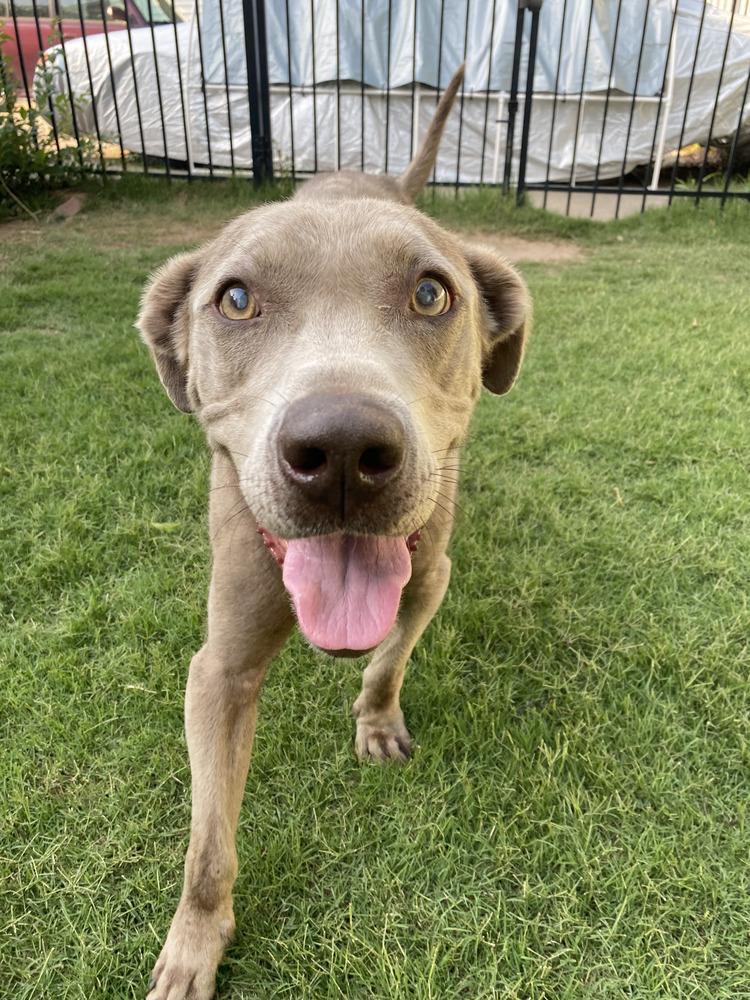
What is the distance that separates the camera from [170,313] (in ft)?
7.50

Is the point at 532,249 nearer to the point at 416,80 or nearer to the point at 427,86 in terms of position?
the point at 416,80

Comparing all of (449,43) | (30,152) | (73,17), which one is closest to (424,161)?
(30,152)

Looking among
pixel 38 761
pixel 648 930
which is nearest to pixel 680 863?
pixel 648 930

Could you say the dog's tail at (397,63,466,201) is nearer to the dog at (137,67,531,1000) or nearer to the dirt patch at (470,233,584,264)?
the dog at (137,67,531,1000)

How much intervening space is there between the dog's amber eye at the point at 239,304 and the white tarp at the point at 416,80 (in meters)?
8.58

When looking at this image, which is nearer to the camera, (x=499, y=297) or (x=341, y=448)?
(x=341, y=448)

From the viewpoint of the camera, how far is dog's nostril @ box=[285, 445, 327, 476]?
1326mm

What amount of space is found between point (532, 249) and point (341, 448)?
7.50 meters

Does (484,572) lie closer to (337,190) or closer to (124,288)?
(337,190)

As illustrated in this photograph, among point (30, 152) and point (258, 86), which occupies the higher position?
point (258, 86)

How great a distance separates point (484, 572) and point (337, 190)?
6.14ft

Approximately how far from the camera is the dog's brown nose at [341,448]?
1.29m

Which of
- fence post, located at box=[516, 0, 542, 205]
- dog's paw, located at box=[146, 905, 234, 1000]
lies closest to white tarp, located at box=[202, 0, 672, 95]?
fence post, located at box=[516, 0, 542, 205]

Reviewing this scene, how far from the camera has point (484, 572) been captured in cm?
311
